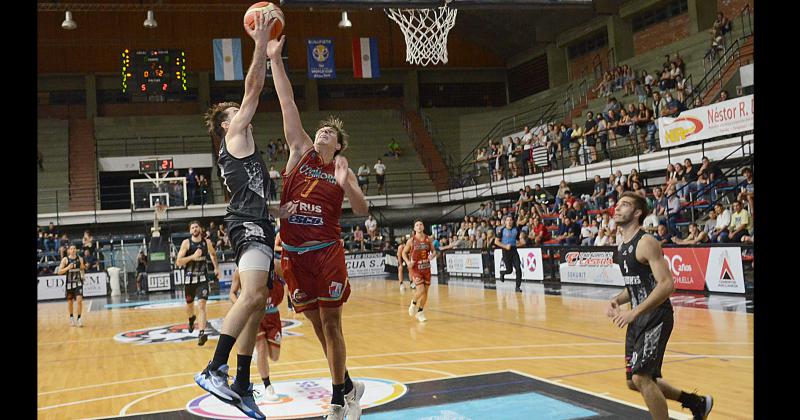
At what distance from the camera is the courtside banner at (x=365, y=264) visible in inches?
1088

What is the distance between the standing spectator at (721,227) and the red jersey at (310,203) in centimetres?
1123

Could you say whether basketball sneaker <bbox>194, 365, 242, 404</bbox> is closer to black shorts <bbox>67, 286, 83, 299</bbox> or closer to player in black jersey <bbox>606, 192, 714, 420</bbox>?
player in black jersey <bbox>606, 192, 714, 420</bbox>

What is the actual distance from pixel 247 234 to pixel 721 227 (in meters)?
12.3

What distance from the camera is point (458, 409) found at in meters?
6.25

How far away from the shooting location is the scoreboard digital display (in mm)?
27641

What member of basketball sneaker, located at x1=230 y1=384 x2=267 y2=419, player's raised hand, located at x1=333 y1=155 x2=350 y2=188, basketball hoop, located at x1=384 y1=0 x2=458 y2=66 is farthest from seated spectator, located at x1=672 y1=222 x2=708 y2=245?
basketball sneaker, located at x1=230 y1=384 x2=267 y2=419

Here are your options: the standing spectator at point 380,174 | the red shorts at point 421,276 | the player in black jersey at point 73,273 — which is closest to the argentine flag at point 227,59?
the standing spectator at point 380,174

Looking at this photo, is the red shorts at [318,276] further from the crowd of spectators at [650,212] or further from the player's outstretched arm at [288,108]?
the crowd of spectators at [650,212]

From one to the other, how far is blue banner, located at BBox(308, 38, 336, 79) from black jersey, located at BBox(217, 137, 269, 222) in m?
24.6

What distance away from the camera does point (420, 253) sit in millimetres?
13797

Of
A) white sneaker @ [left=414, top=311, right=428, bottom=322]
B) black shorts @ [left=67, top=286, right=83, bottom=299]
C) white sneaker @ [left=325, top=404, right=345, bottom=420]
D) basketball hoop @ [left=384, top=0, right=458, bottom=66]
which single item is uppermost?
basketball hoop @ [left=384, top=0, right=458, bottom=66]

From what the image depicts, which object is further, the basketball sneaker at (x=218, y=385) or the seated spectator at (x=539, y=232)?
the seated spectator at (x=539, y=232)

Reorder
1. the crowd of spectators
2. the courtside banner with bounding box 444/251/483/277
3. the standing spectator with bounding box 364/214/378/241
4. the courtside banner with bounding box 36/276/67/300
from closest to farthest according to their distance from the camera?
the crowd of spectators, the courtside banner with bounding box 444/251/483/277, the courtside banner with bounding box 36/276/67/300, the standing spectator with bounding box 364/214/378/241
